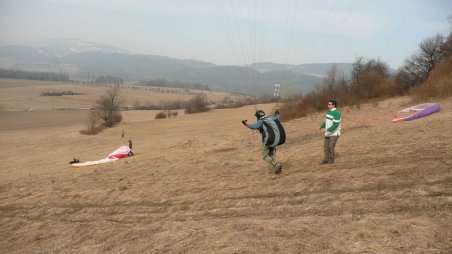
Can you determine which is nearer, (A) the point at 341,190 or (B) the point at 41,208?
(A) the point at 341,190

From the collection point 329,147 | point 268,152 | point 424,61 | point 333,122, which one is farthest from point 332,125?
point 424,61

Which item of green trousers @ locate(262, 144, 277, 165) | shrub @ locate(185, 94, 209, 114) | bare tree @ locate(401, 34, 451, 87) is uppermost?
bare tree @ locate(401, 34, 451, 87)

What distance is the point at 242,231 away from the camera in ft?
23.6

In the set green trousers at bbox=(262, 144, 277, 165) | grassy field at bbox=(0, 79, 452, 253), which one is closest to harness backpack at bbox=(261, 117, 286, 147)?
green trousers at bbox=(262, 144, 277, 165)

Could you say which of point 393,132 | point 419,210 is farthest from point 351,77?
point 419,210

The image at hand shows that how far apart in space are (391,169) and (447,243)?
4445mm

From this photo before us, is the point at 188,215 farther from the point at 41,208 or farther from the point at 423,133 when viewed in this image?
the point at 423,133

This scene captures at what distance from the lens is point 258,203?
30.7 ft

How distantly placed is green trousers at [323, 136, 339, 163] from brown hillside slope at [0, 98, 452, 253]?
33cm

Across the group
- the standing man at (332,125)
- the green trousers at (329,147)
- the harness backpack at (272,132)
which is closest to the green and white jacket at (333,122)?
the standing man at (332,125)

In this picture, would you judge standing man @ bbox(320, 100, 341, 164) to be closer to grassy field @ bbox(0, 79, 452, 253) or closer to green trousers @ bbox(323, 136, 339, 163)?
green trousers @ bbox(323, 136, 339, 163)

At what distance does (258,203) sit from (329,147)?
345 centimetres

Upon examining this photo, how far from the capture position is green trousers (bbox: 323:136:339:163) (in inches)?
440

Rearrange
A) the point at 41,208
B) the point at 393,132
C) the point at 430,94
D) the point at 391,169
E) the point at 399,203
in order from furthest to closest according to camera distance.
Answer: the point at 430,94, the point at 393,132, the point at 41,208, the point at 391,169, the point at 399,203
